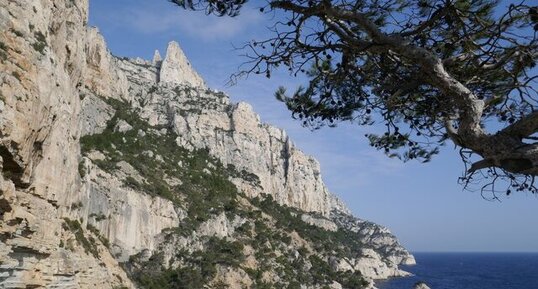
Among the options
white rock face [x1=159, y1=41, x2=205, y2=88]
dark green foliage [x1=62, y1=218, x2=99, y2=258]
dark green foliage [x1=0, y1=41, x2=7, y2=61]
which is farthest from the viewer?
white rock face [x1=159, y1=41, x2=205, y2=88]

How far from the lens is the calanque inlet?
1416 cm

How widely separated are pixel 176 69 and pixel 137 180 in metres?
65.6

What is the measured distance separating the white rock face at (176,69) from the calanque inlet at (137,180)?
52cm

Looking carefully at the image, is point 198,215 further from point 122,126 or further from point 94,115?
point 94,115

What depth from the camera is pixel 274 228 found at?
223 ft

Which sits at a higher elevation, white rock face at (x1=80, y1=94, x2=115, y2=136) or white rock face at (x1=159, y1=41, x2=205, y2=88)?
white rock face at (x1=159, y1=41, x2=205, y2=88)

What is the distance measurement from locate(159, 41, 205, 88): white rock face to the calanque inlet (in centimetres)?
52

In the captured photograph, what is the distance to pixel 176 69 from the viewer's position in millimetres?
108438

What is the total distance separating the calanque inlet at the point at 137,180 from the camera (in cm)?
1416

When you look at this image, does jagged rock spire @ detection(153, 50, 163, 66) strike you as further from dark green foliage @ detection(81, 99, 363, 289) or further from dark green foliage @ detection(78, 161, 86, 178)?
dark green foliage @ detection(78, 161, 86, 178)

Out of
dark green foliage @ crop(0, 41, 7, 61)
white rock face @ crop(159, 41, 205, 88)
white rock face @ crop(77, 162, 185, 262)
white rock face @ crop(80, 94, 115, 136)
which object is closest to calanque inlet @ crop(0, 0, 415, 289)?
dark green foliage @ crop(0, 41, 7, 61)

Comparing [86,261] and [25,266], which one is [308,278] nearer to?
[86,261]

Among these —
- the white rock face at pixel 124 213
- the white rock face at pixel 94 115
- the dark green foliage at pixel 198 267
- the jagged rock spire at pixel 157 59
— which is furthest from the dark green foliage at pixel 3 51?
the jagged rock spire at pixel 157 59

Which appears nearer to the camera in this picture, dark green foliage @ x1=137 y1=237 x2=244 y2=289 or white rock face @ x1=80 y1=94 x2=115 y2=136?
dark green foliage @ x1=137 y1=237 x2=244 y2=289
